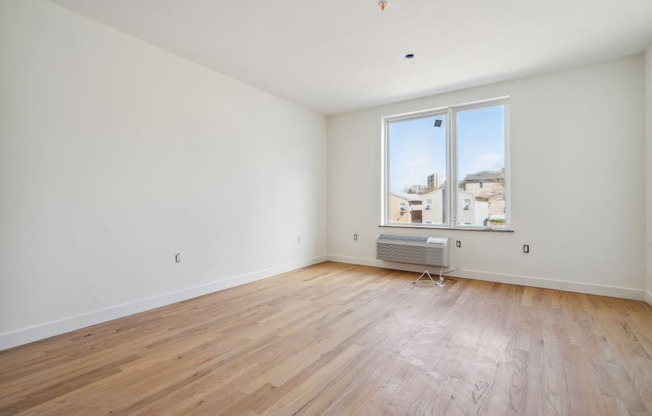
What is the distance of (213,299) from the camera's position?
11.1 feet

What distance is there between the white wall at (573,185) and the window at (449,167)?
0.61 ft

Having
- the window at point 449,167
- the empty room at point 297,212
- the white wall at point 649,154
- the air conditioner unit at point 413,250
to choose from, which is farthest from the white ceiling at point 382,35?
the air conditioner unit at point 413,250

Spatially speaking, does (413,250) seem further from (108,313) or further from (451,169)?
(108,313)

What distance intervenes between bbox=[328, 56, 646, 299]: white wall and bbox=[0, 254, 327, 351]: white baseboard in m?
3.17

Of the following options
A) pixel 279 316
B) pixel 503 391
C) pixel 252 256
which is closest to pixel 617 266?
pixel 503 391

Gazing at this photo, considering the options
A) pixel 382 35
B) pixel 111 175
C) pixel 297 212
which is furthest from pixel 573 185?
pixel 111 175

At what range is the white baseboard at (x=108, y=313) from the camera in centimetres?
229

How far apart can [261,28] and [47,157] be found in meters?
2.09

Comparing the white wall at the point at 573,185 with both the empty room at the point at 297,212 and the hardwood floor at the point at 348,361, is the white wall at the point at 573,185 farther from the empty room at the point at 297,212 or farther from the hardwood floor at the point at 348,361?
the hardwood floor at the point at 348,361

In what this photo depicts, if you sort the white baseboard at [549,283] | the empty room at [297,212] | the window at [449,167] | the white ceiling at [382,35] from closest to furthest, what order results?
1. the empty room at [297,212]
2. the white ceiling at [382,35]
3. the white baseboard at [549,283]
4. the window at [449,167]

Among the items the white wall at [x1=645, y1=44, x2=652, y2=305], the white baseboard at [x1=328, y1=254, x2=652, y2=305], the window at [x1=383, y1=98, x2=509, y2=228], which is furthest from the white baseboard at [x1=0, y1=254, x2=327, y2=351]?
the white wall at [x1=645, y1=44, x2=652, y2=305]

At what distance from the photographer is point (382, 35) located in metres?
2.89

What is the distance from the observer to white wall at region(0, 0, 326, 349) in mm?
2312

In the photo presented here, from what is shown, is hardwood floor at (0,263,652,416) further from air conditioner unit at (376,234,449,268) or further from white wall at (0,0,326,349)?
air conditioner unit at (376,234,449,268)
